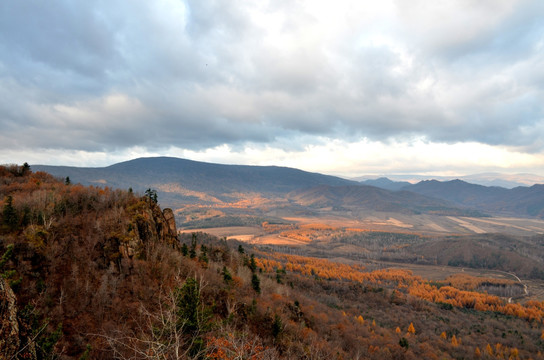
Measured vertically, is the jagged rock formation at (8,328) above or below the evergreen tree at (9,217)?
below

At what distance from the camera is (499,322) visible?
105 m

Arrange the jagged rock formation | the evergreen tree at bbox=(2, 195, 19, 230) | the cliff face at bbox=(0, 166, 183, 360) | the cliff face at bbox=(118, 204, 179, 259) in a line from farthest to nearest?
the cliff face at bbox=(118, 204, 179, 259) < the evergreen tree at bbox=(2, 195, 19, 230) < the cliff face at bbox=(0, 166, 183, 360) < the jagged rock formation

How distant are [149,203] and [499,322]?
137158 millimetres

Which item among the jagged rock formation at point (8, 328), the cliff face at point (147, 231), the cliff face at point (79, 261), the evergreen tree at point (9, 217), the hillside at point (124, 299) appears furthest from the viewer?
the cliff face at point (147, 231)

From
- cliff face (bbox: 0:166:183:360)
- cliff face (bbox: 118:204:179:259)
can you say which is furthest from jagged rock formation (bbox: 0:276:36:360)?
cliff face (bbox: 118:204:179:259)

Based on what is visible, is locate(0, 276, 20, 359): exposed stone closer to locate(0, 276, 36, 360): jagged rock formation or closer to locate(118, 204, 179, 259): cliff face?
locate(0, 276, 36, 360): jagged rock formation

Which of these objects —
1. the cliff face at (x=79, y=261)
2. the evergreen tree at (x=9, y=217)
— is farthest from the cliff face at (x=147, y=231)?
the evergreen tree at (x=9, y=217)

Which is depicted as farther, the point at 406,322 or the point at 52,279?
the point at 406,322

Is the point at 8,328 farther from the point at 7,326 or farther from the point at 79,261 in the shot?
the point at 79,261

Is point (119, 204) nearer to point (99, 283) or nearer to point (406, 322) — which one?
point (99, 283)

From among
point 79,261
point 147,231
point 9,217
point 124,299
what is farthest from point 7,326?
point 147,231

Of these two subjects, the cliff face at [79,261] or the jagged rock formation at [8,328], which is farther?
the cliff face at [79,261]

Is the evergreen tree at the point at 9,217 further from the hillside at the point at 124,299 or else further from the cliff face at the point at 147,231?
the cliff face at the point at 147,231

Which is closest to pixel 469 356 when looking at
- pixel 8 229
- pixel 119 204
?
pixel 119 204
